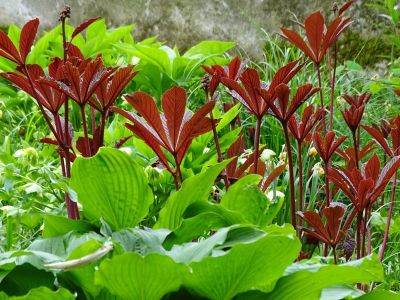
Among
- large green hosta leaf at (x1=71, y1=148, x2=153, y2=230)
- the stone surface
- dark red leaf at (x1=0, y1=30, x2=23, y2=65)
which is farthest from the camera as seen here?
the stone surface

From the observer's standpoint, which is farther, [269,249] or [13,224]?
[13,224]

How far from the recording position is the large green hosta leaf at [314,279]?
107 cm

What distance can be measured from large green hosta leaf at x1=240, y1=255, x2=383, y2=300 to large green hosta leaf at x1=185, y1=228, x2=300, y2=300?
3cm

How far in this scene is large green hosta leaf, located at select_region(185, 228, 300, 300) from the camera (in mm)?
1042

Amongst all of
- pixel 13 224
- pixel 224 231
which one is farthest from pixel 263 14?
pixel 224 231

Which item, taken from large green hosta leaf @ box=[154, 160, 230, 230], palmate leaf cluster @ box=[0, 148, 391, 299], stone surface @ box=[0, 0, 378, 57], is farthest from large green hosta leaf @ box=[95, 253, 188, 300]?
stone surface @ box=[0, 0, 378, 57]

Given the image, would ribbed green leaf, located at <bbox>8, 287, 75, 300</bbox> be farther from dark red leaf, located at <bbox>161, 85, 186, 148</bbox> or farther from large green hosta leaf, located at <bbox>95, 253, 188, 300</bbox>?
dark red leaf, located at <bbox>161, 85, 186, 148</bbox>

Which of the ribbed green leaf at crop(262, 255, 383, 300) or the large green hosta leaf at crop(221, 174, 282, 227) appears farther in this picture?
the large green hosta leaf at crop(221, 174, 282, 227)

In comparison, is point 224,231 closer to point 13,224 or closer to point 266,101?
point 266,101

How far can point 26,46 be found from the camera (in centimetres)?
141

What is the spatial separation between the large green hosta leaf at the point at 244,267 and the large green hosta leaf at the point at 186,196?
0.77 ft

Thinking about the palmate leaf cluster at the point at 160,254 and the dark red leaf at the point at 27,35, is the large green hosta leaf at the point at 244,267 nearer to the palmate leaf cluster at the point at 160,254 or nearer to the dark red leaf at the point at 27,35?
the palmate leaf cluster at the point at 160,254

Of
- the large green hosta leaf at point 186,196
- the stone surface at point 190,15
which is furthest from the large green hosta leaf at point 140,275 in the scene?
the stone surface at point 190,15

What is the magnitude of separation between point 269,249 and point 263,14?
162 inches
